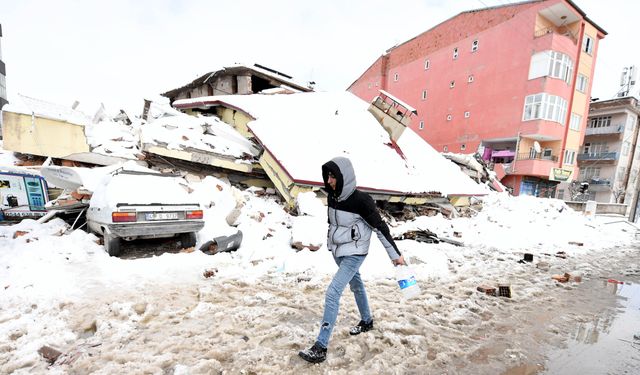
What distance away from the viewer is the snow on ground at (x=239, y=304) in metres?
2.70

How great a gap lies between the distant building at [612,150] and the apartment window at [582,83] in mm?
14576

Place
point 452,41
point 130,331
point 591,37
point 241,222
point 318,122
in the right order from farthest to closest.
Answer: point 452,41 → point 591,37 → point 318,122 → point 241,222 → point 130,331

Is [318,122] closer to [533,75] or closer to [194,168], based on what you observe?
[194,168]

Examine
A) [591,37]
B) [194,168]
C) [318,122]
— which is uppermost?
[591,37]

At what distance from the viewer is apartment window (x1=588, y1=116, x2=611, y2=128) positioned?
112 ft

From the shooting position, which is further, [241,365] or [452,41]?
[452,41]

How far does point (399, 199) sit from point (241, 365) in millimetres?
8023

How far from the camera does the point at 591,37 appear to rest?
23297mm

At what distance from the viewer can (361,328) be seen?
3.17m

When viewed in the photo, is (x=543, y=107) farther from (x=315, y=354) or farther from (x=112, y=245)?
(x=112, y=245)

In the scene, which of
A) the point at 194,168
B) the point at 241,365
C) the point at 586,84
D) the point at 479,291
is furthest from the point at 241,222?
the point at 586,84

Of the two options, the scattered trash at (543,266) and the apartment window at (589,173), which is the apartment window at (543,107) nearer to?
the scattered trash at (543,266)

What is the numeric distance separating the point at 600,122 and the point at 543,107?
22.2m

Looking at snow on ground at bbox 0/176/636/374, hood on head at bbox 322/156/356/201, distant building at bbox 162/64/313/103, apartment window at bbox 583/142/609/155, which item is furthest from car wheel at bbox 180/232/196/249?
apartment window at bbox 583/142/609/155
